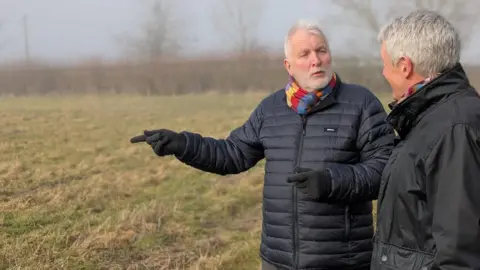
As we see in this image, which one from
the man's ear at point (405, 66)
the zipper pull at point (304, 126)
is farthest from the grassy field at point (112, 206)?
the man's ear at point (405, 66)

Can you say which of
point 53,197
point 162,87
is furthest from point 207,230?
point 162,87

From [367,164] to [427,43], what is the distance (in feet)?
2.51

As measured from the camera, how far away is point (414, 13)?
1790mm

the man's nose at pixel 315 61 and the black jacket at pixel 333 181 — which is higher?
the man's nose at pixel 315 61

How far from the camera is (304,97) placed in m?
2.46

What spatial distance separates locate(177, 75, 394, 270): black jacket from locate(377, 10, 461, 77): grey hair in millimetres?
669

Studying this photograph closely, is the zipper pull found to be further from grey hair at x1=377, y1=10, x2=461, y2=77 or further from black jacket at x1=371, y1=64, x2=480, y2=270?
grey hair at x1=377, y1=10, x2=461, y2=77

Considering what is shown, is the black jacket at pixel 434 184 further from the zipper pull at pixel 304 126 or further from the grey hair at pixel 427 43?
the zipper pull at pixel 304 126

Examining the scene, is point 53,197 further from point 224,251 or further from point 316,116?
point 316,116

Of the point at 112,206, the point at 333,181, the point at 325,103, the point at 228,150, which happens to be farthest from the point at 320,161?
the point at 112,206

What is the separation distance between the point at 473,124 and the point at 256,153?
1.32 m

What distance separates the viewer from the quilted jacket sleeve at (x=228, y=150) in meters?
2.71

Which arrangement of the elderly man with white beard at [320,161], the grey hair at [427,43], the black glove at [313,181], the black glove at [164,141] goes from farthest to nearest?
the black glove at [164,141]
the elderly man with white beard at [320,161]
the black glove at [313,181]
the grey hair at [427,43]

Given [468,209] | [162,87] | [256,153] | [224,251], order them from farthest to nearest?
1. [162,87]
2. [224,251]
3. [256,153]
4. [468,209]
